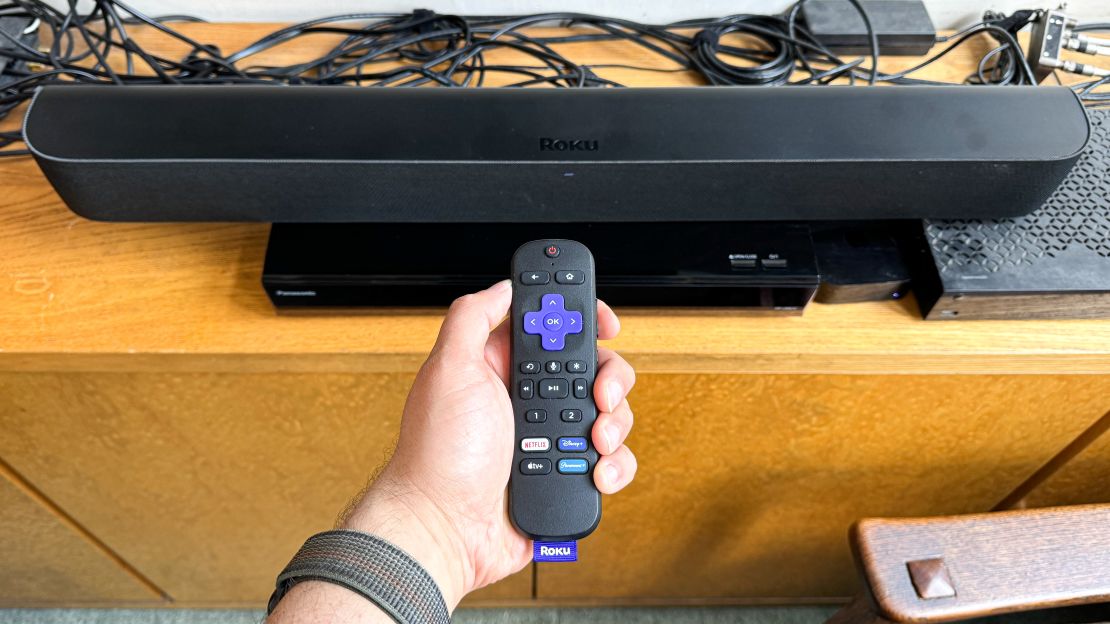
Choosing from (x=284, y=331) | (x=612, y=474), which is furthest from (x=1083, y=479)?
(x=284, y=331)

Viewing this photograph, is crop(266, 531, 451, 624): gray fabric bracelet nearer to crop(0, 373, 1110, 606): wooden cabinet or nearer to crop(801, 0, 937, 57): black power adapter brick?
crop(0, 373, 1110, 606): wooden cabinet

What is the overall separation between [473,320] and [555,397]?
0.25 ft

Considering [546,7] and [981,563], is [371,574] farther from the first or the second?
[546,7]

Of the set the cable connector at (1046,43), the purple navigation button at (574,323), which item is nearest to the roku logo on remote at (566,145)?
the purple navigation button at (574,323)

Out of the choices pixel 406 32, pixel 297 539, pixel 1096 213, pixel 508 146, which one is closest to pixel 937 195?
pixel 1096 213

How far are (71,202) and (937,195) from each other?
58 centimetres

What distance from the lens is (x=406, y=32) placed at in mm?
749

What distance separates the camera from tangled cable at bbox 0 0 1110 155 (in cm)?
68

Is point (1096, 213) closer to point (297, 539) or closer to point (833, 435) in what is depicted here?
point (833, 435)

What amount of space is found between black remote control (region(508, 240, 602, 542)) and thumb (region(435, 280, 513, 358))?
0.04 ft

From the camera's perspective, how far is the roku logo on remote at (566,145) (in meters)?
0.51

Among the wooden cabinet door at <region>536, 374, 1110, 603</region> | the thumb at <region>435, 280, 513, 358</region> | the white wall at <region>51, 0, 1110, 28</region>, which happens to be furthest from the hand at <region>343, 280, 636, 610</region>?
the white wall at <region>51, 0, 1110, 28</region>

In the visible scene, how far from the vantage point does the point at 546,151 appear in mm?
505

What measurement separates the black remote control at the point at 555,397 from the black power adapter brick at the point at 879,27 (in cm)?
39
